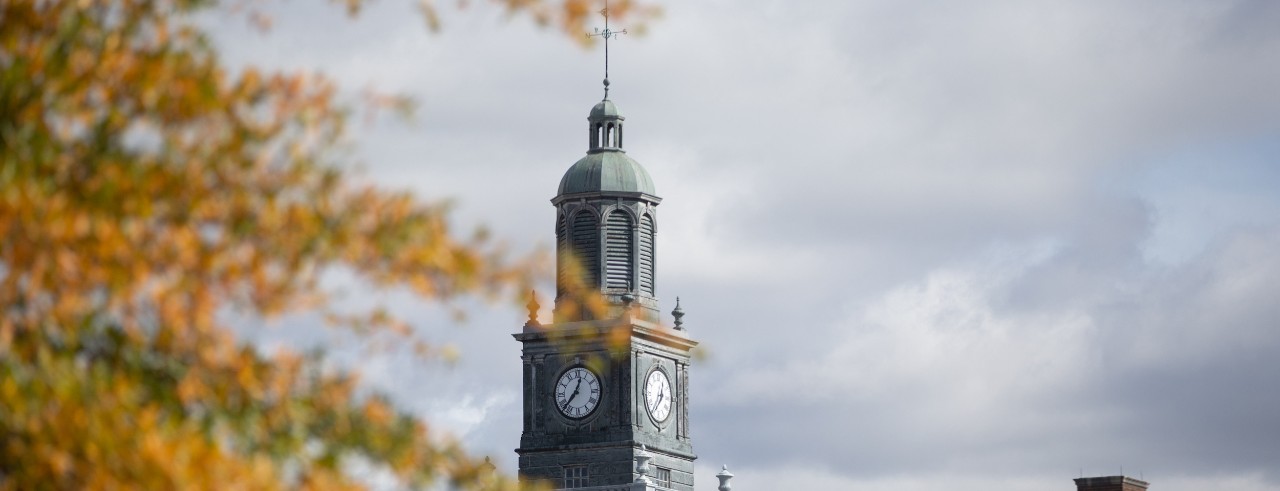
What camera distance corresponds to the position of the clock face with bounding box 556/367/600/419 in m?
87.9

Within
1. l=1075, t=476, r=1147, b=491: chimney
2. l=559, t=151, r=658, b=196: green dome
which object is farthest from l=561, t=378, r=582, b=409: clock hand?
l=1075, t=476, r=1147, b=491: chimney

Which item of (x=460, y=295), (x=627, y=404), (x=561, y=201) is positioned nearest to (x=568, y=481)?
(x=627, y=404)

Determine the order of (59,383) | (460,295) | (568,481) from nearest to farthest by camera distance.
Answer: (59,383) → (460,295) → (568,481)

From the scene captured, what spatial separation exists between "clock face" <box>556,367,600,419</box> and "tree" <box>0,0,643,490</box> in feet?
228

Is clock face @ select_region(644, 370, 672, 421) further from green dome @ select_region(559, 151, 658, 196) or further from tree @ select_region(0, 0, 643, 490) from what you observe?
tree @ select_region(0, 0, 643, 490)

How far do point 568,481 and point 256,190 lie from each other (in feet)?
231

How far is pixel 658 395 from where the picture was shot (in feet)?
292

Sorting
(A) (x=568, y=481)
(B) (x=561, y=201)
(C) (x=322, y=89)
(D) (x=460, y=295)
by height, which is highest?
(B) (x=561, y=201)

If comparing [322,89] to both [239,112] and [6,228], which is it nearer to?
[239,112]

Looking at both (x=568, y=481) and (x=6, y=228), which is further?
(x=568, y=481)

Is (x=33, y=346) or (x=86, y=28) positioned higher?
(x=86, y=28)

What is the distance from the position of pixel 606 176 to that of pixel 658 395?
24.8 ft

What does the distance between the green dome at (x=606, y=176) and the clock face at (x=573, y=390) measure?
19.2 ft

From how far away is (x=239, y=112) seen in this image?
17609mm
